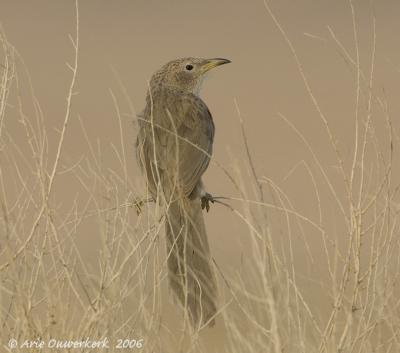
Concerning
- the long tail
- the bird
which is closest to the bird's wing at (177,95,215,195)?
the bird

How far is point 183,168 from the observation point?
6.68 m

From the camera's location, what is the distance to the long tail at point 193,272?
508 cm

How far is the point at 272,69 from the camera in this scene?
32.1 m

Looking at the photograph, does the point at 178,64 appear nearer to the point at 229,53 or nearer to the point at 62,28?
the point at 229,53

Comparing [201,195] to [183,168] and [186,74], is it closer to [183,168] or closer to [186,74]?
[183,168]

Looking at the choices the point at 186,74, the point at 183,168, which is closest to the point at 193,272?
the point at 183,168

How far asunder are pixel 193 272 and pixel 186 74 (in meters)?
3.16

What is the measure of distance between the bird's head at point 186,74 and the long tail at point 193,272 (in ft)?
6.52

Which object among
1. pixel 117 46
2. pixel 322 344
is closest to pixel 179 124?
pixel 322 344

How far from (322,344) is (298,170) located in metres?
18.6

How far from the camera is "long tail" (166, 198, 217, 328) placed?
200 inches

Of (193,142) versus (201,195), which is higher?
(193,142)

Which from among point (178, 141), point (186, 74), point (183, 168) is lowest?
point (183, 168)

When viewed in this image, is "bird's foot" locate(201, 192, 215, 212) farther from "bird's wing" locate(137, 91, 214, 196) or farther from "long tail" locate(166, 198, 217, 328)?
"long tail" locate(166, 198, 217, 328)
